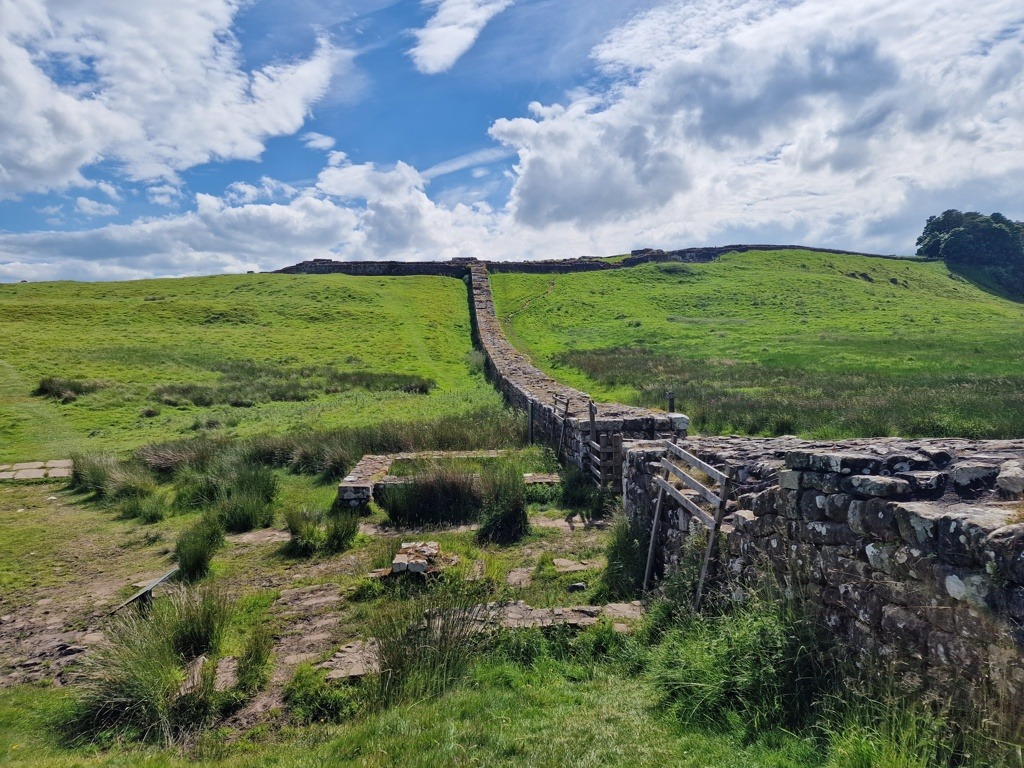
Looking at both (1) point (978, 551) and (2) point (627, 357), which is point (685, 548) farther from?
(2) point (627, 357)

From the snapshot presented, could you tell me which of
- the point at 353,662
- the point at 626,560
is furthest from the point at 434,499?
the point at 353,662

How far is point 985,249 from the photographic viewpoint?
6806 cm

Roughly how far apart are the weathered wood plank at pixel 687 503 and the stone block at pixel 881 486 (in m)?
1.80

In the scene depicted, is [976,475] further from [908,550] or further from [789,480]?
[789,480]

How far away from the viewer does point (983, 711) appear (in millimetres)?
2994

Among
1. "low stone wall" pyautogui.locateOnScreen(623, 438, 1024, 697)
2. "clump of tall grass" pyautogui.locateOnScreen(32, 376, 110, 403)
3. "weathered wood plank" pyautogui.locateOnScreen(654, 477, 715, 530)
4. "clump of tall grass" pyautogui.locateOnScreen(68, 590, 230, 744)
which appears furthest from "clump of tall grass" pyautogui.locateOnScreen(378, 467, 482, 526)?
"clump of tall grass" pyautogui.locateOnScreen(32, 376, 110, 403)

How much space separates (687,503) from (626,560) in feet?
4.98

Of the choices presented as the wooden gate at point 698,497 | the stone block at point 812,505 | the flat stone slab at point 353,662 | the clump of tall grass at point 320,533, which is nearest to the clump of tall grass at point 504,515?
the clump of tall grass at point 320,533

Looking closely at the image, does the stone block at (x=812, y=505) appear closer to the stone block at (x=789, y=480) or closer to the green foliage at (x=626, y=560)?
the stone block at (x=789, y=480)

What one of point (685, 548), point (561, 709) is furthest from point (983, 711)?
point (685, 548)

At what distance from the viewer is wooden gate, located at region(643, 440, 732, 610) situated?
554cm

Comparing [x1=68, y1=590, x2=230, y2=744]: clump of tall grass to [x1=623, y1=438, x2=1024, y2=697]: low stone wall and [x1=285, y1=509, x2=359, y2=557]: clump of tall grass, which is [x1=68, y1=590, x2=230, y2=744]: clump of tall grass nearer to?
[x1=285, y1=509, x2=359, y2=557]: clump of tall grass

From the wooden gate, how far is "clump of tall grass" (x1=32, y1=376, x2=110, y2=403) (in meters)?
22.0

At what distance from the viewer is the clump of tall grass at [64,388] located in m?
21.3
